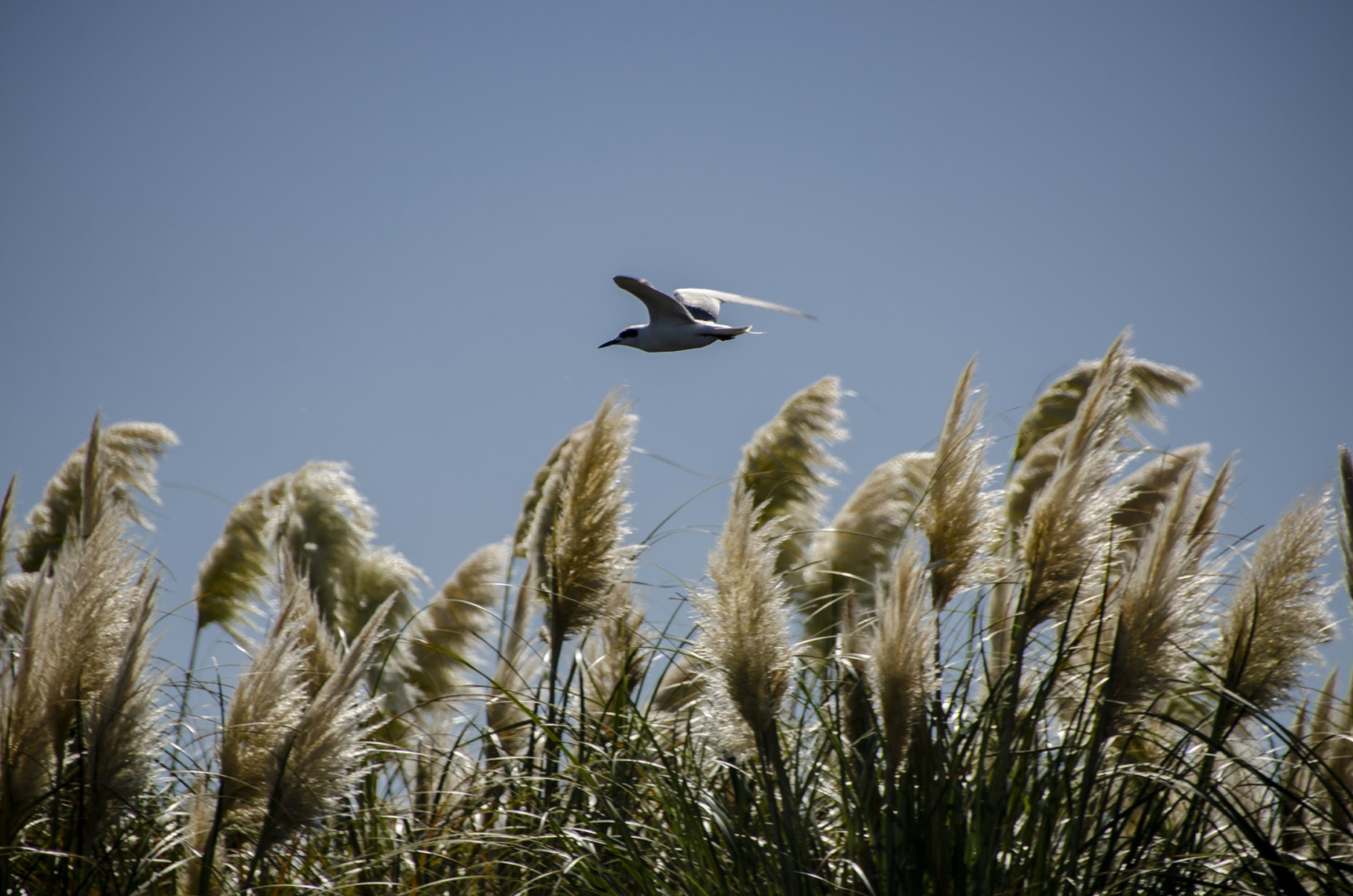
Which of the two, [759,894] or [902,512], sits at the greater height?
[902,512]

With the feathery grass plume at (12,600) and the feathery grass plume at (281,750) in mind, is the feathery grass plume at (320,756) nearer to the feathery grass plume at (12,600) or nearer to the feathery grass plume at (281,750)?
the feathery grass plume at (281,750)

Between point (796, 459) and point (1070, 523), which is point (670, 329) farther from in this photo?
point (1070, 523)

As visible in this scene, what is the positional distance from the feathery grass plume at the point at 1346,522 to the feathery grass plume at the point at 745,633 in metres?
1.58

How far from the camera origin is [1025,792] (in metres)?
2.71

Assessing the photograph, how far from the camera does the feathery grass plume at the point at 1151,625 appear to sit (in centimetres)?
241

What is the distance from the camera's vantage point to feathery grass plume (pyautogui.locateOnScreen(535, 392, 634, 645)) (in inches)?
126

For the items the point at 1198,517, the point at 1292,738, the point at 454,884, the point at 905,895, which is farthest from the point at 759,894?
the point at 1198,517

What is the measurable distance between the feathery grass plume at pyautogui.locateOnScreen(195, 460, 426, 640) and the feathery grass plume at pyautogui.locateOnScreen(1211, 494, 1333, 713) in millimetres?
4055

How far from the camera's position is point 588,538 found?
321cm

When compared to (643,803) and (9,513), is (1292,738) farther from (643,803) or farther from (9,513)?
(9,513)

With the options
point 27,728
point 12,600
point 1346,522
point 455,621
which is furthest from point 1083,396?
point 12,600

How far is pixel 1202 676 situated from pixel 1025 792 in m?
0.72

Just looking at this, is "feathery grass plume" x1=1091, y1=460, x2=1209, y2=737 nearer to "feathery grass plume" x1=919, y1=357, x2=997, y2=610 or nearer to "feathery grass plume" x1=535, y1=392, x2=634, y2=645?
"feathery grass plume" x1=919, y1=357, x2=997, y2=610

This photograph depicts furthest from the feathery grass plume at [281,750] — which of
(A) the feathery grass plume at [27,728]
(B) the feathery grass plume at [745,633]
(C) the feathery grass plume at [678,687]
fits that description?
(C) the feathery grass plume at [678,687]
